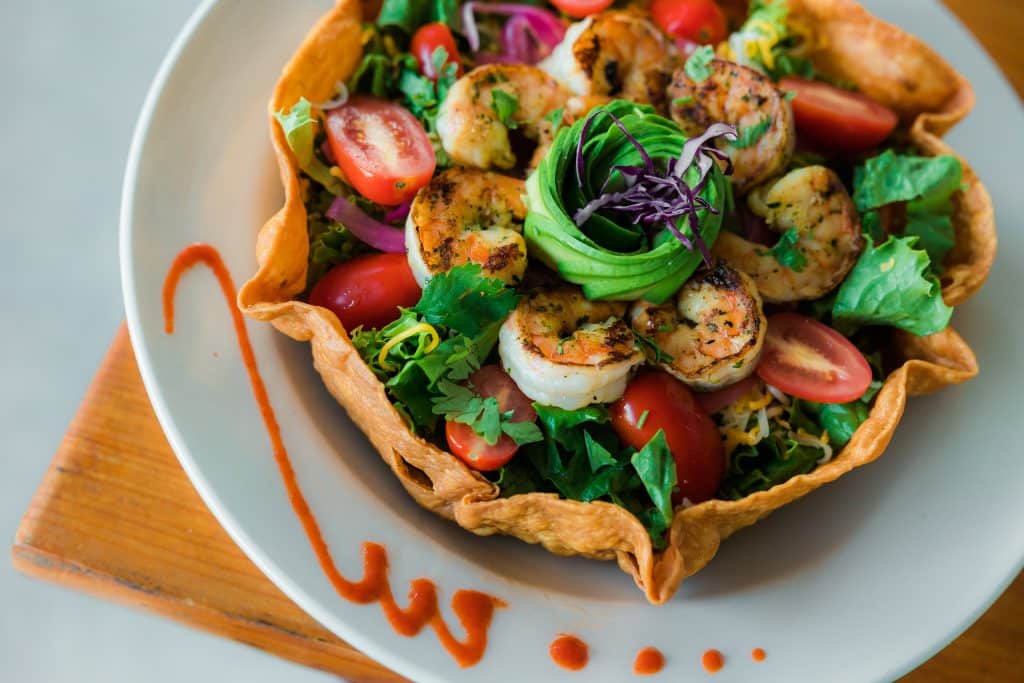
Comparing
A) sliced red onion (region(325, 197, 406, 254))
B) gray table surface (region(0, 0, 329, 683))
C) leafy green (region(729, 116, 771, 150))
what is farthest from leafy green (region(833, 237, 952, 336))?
gray table surface (region(0, 0, 329, 683))

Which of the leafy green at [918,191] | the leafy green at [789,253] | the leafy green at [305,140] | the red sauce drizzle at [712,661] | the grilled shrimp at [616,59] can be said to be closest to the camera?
the red sauce drizzle at [712,661]

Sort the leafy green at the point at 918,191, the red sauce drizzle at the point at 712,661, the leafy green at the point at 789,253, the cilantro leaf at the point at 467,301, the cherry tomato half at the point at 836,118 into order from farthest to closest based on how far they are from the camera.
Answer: the cherry tomato half at the point at 836,118 → the leafy green at the point at 918,191 → the leafy green at the point at 789,253 → the red sauce drizzle at the point at 712,661 → the cilantro leaf at the point at 467,301

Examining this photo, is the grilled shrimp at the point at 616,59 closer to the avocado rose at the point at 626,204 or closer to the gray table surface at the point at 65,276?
the avocado rose at the point at 626,204

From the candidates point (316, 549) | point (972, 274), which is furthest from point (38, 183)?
point (972, 274)

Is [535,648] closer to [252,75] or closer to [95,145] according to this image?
[252,75]

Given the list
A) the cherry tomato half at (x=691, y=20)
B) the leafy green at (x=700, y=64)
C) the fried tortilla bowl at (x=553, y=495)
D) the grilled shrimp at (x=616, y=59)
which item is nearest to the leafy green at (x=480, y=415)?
the fried tortilla bowl at (x=553, y=495)

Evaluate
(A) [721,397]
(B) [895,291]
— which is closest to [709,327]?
(A) [721,397]

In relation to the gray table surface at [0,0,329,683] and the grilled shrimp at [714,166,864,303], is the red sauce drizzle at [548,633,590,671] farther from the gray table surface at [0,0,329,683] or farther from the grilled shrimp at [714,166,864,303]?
the gray table surface at [0,0,329,683]

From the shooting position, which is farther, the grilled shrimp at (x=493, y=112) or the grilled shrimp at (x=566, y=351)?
the grilled shrimp at (x=493, y=112)
